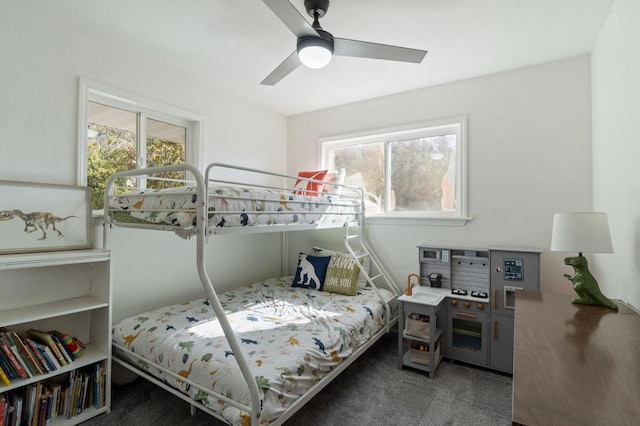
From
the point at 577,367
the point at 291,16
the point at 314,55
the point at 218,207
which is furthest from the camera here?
the point at 314,55

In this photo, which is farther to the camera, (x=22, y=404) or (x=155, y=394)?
(x=155, y=394)

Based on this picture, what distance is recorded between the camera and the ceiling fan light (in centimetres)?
165

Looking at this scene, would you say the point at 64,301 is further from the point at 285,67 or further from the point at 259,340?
the point at 285,67

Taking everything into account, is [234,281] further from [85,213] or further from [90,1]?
[90,1]

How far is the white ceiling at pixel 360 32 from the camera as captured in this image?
1.85 m

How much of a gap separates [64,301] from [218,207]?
4.49 ft

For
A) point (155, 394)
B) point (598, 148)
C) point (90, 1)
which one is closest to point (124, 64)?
point (90, 1)

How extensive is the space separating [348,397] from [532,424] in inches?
64.3

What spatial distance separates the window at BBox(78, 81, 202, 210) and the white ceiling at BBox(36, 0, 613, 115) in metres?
0.40

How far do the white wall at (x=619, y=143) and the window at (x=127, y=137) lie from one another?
2.61m

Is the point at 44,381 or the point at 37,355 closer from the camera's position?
the point at 37,355

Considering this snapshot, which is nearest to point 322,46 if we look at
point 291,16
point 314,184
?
point 291,16

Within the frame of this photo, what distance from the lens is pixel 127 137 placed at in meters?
2.50

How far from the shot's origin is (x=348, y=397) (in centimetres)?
208
